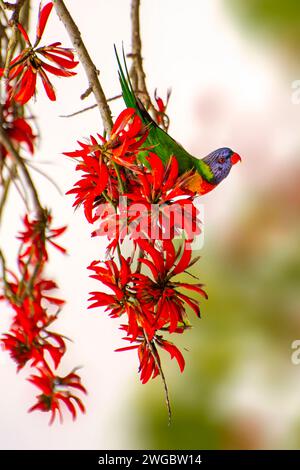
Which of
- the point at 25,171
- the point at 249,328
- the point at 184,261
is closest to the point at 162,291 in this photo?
the point at 184,261

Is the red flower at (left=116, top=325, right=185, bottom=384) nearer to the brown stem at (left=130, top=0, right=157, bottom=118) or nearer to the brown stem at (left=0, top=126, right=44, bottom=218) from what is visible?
the brown stem at (left=0, top=126, right=44, bottom=218)

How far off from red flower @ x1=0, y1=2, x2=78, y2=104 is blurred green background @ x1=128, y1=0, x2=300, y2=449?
0.67 metres

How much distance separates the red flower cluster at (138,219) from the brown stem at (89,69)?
0.08 feet

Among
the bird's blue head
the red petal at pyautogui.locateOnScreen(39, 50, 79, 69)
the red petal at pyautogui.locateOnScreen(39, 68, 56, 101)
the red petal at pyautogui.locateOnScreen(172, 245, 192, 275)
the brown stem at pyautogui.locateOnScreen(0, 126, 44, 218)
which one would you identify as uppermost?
the red petal at pyautogui.locateOnScreen(39, 50, 79, 69)

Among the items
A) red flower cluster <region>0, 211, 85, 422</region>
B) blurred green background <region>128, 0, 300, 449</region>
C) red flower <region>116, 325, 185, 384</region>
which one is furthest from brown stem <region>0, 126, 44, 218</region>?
blurred green background <region>128, 0, 300, 449</region>

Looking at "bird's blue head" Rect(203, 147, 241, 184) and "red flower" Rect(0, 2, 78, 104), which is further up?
"red flower" Rect(0, 2, 78, 104)

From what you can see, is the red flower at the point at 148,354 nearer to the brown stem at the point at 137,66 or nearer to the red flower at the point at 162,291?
the red flower at the point at 162,291

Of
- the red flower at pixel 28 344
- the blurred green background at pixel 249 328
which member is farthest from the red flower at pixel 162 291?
the blurred green background at pixel 249 328

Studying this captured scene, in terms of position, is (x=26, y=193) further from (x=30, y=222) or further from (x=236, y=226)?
(x=236, y=226)

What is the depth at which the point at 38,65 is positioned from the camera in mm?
415

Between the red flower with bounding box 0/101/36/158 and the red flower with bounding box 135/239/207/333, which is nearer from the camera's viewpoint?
the red flower with bounding box 135/239/207/333

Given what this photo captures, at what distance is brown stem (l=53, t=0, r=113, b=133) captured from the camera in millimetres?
398

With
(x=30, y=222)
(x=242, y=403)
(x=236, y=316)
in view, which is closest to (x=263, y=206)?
(x=236, y=316)

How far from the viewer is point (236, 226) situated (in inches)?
42.6
